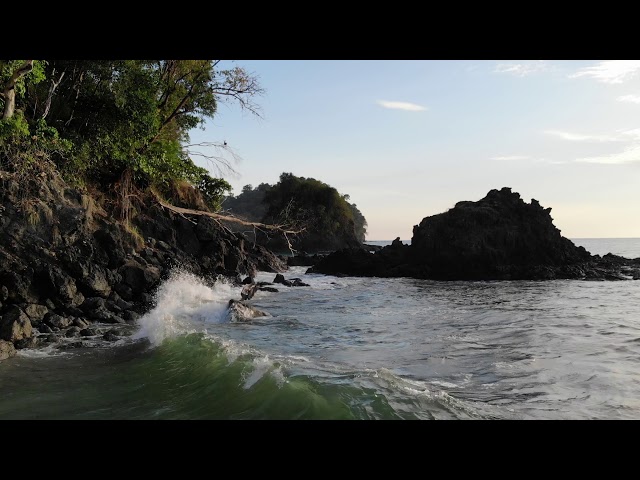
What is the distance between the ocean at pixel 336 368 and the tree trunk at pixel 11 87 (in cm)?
641

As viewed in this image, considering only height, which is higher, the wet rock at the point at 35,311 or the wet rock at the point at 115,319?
the wet rock at the point at 35,311

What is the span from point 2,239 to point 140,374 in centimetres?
731

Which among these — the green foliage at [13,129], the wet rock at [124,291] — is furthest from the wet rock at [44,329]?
the green foliage at [13,129]

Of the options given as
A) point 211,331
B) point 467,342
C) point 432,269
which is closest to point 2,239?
point 211,331

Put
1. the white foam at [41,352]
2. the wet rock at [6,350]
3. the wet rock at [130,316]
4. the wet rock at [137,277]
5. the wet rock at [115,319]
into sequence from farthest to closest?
the wet rock at [137,277]
the wet rock at [130,316]
the wet rock at [115,319]
the white foam at [41,352]
the wet rock at [6,350]

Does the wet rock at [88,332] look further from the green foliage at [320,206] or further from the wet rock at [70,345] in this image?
the green foliage at [320,206]

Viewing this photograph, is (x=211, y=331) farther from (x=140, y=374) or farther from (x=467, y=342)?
(x=467, y=342)

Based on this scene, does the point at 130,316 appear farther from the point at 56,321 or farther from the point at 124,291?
the point at 56,321

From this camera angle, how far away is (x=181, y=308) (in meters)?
15.3

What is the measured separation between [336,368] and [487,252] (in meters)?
31.2

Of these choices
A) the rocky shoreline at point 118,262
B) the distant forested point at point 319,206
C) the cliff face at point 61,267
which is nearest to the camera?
the cliff face at point 61,267

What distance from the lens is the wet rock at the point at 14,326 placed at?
9.29m

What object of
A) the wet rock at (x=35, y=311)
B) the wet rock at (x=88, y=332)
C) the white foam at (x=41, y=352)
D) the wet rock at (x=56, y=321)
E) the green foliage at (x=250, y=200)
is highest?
the green foliage at (x=250, y=200)

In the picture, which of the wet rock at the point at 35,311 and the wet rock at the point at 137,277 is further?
the wet rock at the point at 137,277
